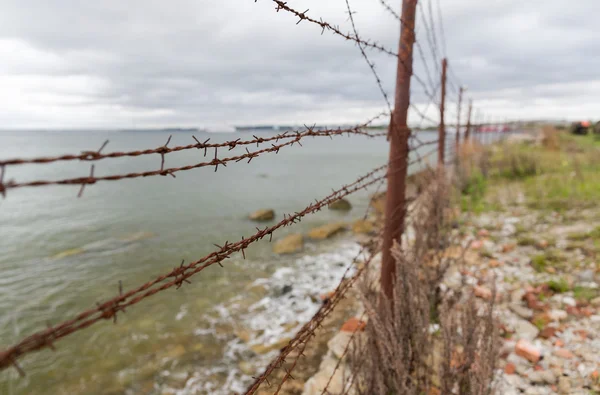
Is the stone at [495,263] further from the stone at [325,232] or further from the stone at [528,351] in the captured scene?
the stone at [325,232]

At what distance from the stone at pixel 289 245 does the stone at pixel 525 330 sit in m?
6.15

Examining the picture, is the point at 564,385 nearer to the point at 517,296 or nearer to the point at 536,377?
the point at 536,377

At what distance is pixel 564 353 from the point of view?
306 centimetres

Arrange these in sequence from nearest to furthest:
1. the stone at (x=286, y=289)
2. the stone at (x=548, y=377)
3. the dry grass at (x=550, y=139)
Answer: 1. the stone at (x=548, y=377)
2. the stone at (x=286, y=289)
3. the dry grass at (x=550, y=139)

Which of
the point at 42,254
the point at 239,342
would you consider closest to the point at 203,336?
the point at 239,342

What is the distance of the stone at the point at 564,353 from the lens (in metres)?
3.02

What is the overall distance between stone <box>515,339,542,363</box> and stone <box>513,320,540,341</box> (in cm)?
17

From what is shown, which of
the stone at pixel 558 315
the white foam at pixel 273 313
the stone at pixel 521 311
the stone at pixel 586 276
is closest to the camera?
the stone at pixel 558 315

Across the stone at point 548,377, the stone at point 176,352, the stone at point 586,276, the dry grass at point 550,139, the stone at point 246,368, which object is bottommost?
the stone at point 176,352

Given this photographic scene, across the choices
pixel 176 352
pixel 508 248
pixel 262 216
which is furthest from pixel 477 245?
pixel 262 216

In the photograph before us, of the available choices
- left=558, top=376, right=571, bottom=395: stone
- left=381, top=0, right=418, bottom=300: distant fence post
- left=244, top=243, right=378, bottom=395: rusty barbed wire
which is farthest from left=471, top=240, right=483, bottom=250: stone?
left=244, top=243, right=378, bottom=395: rusty barbed wire

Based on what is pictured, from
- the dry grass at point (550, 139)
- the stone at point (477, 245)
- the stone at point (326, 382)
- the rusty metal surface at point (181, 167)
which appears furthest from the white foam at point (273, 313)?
the dry grass at point (550, 139)

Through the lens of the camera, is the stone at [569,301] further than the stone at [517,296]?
No

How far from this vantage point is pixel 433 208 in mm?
4340
